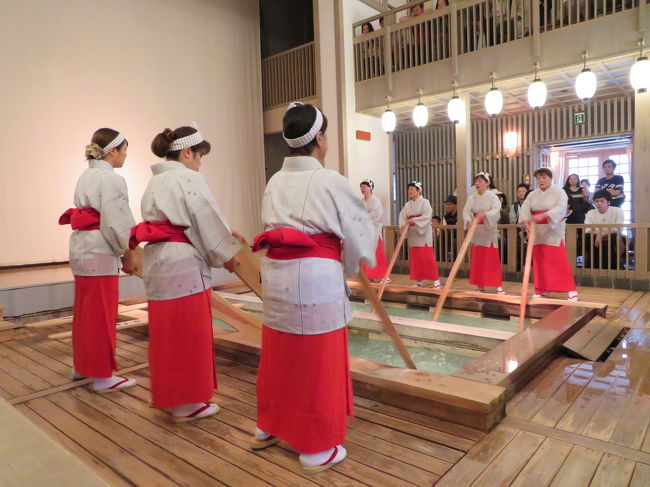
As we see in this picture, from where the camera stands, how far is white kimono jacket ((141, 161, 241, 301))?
240 centimetres

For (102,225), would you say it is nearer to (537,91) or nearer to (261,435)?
(261,435)

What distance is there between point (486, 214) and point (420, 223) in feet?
3.46

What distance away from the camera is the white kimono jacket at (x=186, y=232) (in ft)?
7.87

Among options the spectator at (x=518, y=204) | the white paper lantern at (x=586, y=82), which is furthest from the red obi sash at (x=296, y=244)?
the spectator at (x=518, y=204)

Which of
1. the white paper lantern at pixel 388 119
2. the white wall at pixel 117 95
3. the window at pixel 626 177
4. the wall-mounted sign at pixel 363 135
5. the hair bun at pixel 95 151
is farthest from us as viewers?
the window at pixel 626 177

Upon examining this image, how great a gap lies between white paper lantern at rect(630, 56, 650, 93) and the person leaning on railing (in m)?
1.71

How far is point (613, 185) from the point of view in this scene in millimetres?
7223

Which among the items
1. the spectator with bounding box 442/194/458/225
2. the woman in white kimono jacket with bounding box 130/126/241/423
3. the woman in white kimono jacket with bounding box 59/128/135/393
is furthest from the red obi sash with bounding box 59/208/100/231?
the spectator with bounding box 442/194/458/225

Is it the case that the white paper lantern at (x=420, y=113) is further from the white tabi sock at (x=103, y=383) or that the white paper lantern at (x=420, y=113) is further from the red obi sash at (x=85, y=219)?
the white tabi sock at (x=103, y=383)

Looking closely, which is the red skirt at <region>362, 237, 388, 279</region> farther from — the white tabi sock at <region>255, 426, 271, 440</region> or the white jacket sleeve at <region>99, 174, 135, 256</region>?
the white tabi sock at <region>255, 426, 271, 440</region>

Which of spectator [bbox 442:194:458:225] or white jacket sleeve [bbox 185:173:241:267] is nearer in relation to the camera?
white jacket sleeve [bbox 185:173:241:267]

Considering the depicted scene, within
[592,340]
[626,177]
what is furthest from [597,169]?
[592,340]

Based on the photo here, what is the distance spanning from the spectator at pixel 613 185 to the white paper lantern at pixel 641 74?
185 cm

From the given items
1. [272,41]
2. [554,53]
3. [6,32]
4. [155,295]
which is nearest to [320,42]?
[272,41]
